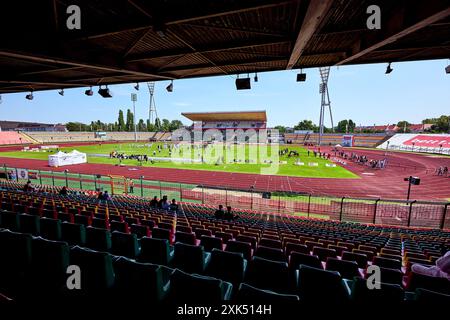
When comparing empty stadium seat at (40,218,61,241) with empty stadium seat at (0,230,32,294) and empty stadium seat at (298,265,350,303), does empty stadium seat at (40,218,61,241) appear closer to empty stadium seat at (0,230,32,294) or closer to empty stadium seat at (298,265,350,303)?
empty stadium seat at (0,230,32,294)

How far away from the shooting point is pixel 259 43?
7.41m

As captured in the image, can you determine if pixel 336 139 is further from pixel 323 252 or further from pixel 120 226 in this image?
pixel 120 226

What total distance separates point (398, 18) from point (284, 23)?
9.32 ft

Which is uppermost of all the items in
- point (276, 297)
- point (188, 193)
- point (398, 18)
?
point (398, 18)

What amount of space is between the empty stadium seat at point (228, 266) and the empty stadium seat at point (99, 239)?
2.58 m

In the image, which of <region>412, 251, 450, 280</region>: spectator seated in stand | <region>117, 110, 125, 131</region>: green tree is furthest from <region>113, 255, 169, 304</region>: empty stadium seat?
<region>117, 110, 125, 131</region>: green tree

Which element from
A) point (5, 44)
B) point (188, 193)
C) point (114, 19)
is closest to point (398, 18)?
point (114, 19)

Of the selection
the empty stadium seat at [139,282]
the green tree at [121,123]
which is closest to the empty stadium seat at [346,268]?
the empty stadium seat at [139,282]

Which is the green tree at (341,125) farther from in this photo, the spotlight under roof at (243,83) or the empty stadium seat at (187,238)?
the empty stadium seat at (187,238)

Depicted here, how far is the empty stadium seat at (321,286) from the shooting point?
2756mm

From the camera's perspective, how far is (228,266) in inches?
146

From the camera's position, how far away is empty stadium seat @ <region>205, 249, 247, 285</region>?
143 inches

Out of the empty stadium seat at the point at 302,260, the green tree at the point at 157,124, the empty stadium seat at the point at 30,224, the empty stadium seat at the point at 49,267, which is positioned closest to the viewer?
the empty stadium seat at the point at 49,267
